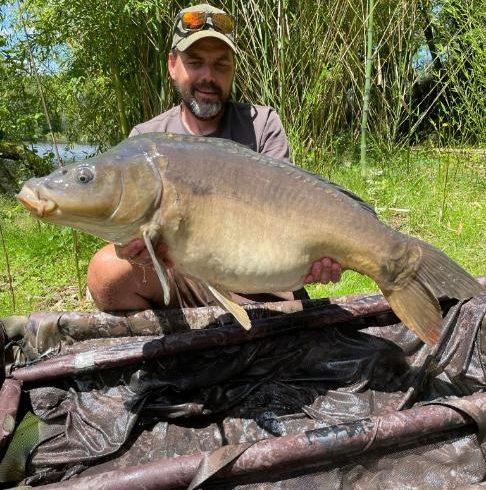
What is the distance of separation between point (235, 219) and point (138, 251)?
274 mm

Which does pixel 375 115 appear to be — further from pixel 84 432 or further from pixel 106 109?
pixel 84 432

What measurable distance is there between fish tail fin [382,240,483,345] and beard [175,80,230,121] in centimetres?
101

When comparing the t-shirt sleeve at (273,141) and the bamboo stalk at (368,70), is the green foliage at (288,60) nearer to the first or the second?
the bamboo stalk at (368,70)

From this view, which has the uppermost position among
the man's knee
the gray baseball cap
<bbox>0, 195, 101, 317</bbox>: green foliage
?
the gray baseball cap

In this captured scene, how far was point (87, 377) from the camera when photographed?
1626mm

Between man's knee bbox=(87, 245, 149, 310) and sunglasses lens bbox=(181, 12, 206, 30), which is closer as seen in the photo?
man's knee bbox=(87, 245, 149, 310)

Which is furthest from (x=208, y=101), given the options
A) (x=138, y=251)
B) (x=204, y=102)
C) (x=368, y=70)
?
(x=368, y=70)

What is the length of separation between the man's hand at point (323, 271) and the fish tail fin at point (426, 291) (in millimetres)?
153

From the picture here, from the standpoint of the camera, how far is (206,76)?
2.11 meters

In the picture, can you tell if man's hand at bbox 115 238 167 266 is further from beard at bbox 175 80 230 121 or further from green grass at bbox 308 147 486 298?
green grass at bbox 308 147 486 298

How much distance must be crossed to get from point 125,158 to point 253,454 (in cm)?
69

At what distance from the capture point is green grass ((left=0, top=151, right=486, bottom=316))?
274 centimetres

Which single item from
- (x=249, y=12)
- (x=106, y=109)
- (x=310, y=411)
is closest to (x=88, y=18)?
(x=249, y=12)

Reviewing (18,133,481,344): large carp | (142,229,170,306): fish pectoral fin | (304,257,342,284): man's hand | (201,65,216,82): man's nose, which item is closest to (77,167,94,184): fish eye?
(18,133,481,344): large carp
